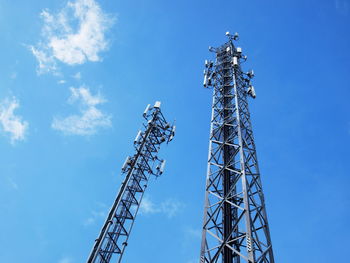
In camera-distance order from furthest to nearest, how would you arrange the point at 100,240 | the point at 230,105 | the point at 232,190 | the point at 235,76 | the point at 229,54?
the point at 229,54 < the point at 235,76 < the point at 230,105 < the point at 100,240 < the point at 232,190

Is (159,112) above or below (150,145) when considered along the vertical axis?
above

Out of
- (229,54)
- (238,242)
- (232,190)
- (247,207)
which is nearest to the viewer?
(247,207)

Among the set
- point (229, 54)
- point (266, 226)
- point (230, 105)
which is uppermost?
point (229, 54)

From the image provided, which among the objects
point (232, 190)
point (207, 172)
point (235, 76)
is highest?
point (235, 76)

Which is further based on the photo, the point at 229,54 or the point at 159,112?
the point at 159,112

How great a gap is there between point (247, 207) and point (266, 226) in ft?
6.01

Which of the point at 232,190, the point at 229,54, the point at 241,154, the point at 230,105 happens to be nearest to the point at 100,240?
the point at 232,190

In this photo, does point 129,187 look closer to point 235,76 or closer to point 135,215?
point 135,215

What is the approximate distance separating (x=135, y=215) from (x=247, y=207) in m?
10.8

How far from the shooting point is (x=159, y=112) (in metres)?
26.1

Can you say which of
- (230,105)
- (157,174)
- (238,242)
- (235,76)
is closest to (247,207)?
(238,242)

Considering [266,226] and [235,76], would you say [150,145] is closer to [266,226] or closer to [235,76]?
[235,76]

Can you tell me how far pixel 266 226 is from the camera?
1188 cm

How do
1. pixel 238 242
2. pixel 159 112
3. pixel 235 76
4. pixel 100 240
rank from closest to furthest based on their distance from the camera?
pixel 238 242
pixel 100 240
pixel 235 76
pixel 159 112
